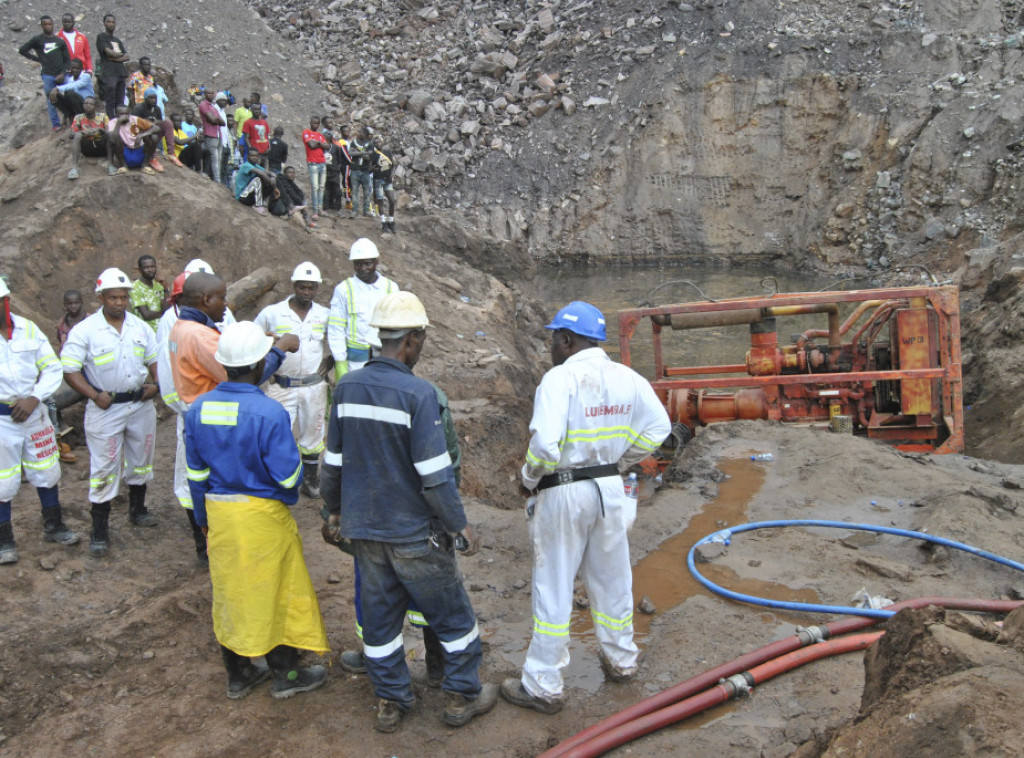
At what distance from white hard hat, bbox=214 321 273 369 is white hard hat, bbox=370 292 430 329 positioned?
24.6 inches

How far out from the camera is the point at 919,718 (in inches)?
92.1

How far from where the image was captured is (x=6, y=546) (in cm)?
493

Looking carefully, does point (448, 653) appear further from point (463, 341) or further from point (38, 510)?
point (463, 341)

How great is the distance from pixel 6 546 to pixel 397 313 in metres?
3.28

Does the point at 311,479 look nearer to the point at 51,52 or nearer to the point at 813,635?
the point at 813,635

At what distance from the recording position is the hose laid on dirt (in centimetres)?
334

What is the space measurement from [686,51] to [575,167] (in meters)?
4.79

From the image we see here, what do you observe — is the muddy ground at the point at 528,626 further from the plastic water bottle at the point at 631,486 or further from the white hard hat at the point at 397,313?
the white hard hat at the point at 397,313

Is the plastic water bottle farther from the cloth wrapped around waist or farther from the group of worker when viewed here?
the cloth wrapped around waist

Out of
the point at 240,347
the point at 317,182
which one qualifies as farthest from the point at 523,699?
the point at 317,182

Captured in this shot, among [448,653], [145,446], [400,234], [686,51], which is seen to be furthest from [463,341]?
[686,51]

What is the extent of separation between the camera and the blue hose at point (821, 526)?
4.32 m

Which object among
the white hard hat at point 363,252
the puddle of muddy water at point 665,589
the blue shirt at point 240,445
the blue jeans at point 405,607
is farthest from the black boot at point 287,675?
the white hard hat at point 363,252

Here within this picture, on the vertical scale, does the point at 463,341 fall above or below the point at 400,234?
below
